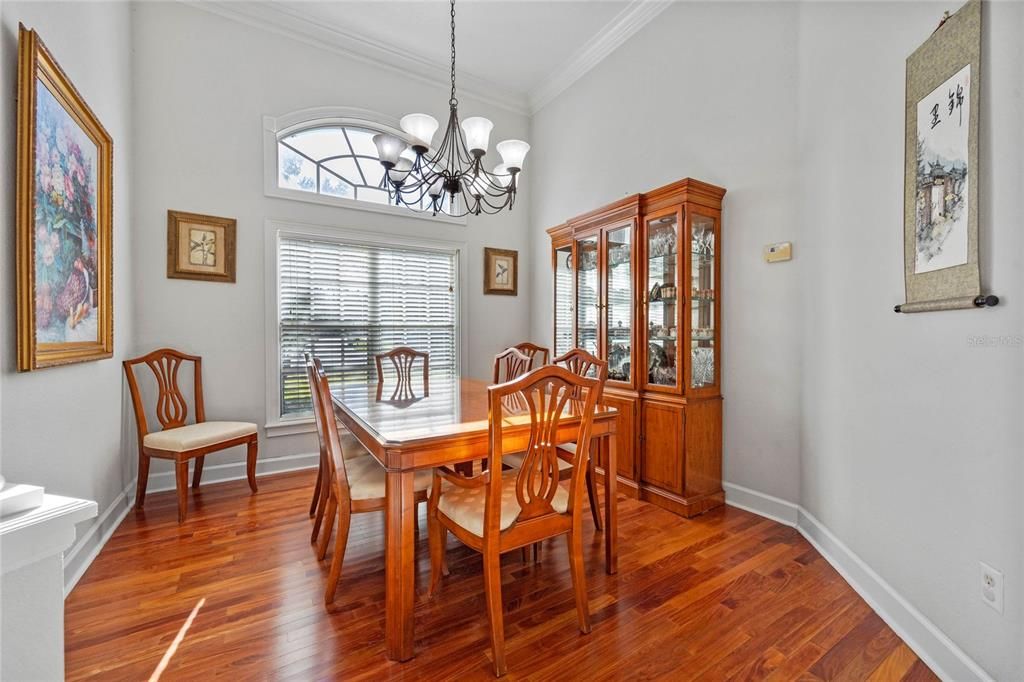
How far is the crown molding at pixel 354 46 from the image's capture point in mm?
3352

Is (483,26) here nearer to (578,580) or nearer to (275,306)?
(275,306)

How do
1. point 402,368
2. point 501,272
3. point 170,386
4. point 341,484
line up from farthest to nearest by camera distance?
point 501,272, point 402,368, point 170,386, point 341,484

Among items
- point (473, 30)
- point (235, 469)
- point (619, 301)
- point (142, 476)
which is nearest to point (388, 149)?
point (619, 301)

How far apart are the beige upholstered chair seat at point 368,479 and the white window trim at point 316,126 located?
2427 mm

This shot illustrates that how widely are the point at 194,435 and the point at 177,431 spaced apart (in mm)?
181

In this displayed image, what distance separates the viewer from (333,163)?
3.82 meters

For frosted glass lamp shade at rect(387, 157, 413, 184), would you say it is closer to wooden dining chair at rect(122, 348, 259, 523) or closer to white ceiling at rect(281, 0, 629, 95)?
white ceiling at rect(281, 0, 629, 95)

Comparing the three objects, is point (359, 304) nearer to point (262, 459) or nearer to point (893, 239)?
point (262, 459)

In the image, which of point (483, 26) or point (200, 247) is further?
point (483, 26)

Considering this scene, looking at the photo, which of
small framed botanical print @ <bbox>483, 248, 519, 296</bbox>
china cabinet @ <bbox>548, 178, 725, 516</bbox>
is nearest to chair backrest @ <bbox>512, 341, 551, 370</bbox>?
china cabinet @ <bbox>548, 178, 725, 516</bbox>

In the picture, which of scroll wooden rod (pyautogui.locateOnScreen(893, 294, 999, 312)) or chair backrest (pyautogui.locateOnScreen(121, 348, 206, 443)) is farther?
chair backrest (pyautogui.locateOnScreen(121, 348, 206, 443))

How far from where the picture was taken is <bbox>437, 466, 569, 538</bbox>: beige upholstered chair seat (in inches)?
63.6

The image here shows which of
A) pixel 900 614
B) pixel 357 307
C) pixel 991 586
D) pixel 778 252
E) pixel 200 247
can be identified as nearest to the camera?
pixel 991 586

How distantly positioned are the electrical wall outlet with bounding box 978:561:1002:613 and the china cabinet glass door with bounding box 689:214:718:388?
1.54 m
